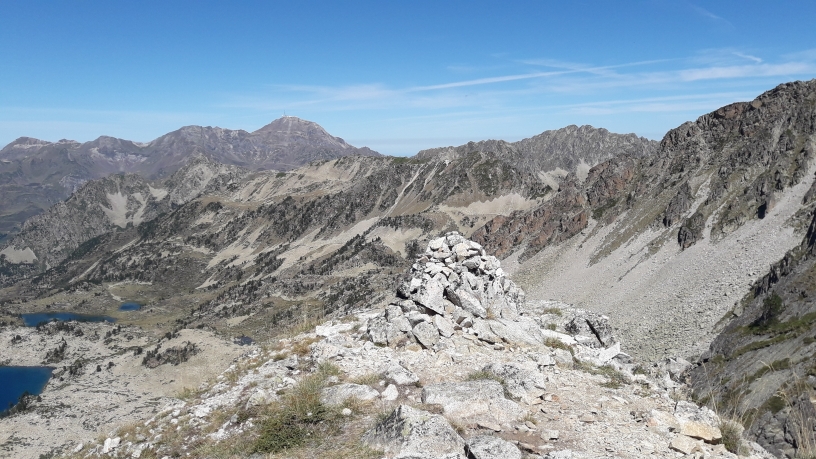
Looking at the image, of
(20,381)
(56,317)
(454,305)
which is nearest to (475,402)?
(454,305)

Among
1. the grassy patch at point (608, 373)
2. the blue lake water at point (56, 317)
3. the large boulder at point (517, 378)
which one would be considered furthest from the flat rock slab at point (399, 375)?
the blue lake water at point (56, 317)

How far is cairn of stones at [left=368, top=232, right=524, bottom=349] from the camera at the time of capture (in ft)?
62.7

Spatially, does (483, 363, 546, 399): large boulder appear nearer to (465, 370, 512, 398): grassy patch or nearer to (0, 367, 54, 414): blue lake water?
(465, 370, 512, 398): grassy patch

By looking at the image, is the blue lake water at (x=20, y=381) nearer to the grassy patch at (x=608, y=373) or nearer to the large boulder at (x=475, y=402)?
the large boulder at (x=475, y=402)

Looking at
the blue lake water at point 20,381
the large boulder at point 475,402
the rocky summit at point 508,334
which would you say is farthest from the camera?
the blue lake water at point 20,381

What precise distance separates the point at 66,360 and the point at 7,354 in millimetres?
18668

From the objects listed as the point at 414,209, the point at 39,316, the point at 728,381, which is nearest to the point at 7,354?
the point at 39,316

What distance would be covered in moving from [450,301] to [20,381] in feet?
469

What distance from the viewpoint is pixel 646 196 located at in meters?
111

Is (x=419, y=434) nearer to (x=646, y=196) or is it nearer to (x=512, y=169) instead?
(x=646, y=196)

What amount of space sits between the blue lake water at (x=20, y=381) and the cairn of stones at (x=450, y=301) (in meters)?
127

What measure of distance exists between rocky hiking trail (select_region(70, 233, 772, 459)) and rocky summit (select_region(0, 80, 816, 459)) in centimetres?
7

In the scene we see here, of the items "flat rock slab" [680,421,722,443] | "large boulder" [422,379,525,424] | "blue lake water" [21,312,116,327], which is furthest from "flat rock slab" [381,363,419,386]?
"blue lake water" [21,312,116,327]

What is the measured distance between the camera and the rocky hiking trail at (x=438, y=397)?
11.9 meters
